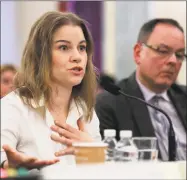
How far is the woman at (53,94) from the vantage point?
2.87ft

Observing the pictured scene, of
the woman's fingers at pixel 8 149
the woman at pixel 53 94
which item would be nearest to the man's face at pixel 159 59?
the woman at pixel 53 94

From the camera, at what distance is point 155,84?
4.77 feet

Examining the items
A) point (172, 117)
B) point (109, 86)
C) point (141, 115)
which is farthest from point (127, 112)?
point (109, 86)

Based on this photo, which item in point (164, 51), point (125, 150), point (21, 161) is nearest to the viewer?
point (21, 161)

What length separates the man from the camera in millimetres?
1353

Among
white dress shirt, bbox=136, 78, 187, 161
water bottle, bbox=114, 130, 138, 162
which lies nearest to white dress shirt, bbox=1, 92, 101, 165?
water bottle, bbox=114, 130, 138, 162

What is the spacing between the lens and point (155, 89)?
4.72 feet

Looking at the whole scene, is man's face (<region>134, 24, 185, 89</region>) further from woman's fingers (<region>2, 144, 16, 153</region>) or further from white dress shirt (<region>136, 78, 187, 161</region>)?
woman's fingers (<region>2, 144, 16, 153</region>)

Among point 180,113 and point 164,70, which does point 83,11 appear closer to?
point 164,70

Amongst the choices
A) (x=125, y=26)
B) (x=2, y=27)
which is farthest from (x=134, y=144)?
(x=125, y=26)

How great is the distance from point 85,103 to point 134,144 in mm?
205

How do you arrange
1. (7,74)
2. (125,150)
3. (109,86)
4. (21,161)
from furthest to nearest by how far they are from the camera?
(7,74)
(109,86)
(125,150)
(21,161)

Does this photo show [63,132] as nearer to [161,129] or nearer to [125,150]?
[125,150]

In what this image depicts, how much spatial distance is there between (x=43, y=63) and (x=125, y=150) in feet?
0.84
